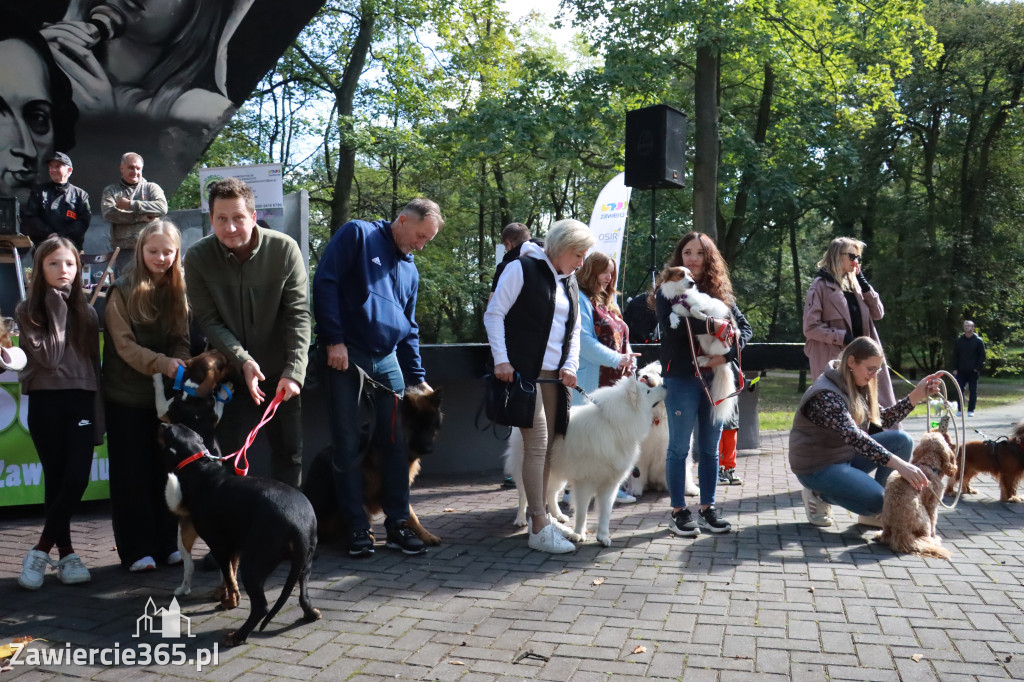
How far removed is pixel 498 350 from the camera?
191 inches

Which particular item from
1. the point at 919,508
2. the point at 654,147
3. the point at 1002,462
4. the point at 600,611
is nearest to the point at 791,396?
the point at 654,147

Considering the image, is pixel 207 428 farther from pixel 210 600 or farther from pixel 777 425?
pixel 777 425

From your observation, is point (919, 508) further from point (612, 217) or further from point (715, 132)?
point (715, 132)

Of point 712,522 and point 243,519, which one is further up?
point 243,519

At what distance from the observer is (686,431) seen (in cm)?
535

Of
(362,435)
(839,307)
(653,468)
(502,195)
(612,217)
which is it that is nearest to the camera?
(362,435)

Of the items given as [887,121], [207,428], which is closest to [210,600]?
[207,428]

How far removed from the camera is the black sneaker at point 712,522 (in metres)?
5.48

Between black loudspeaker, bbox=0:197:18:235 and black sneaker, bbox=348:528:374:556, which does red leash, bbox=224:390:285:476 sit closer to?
black sneaker, bbox=348:528:374:556

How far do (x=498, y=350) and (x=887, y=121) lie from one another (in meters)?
26.5

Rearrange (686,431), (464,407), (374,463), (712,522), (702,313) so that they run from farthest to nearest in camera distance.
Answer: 1. (464,407)
2. (712,522)
3. (686,431)
4. (702,313)
5. (374,463)

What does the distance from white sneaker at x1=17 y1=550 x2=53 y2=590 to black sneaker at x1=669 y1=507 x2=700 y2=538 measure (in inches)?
152

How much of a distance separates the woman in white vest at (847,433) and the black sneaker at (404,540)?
2.67 meters

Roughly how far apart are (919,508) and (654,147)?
5.70 m
